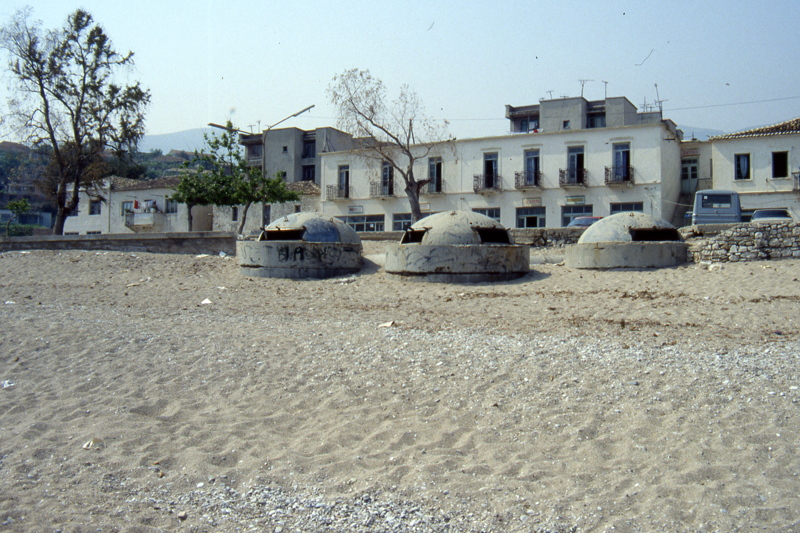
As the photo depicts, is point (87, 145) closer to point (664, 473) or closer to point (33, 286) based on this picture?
point (33, 286)

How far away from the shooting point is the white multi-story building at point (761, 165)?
28.9 metres

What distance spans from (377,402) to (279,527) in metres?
2.04

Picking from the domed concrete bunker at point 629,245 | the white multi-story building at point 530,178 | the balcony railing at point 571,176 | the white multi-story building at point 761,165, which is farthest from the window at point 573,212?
the domed concrete bunker at point 629,245

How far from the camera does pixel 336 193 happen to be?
37.4m

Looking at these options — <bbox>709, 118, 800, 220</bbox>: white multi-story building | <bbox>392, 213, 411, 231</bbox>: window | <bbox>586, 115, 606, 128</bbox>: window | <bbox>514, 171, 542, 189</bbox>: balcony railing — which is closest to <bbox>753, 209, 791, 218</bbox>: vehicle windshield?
<bbox>709, 118, 800, 220</bbox>: white multi-story building

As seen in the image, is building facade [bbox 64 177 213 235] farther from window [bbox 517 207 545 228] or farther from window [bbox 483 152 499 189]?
window [bbox 517 207 545 228]

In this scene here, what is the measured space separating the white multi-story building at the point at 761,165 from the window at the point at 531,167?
8369 mm

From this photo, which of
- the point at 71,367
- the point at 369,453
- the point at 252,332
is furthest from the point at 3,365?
the point at 369,453

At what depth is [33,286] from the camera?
45.4ft

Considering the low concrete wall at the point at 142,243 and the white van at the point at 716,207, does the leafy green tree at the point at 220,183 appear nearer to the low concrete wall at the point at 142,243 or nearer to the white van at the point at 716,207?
the low concrete wall at the point at 142,243

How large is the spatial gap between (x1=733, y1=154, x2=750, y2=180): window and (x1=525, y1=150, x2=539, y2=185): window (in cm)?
923

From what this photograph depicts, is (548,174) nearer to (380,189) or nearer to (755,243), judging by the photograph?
(380,189)

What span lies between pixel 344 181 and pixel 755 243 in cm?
2647

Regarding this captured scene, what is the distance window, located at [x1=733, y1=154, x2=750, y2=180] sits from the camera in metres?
29.8
